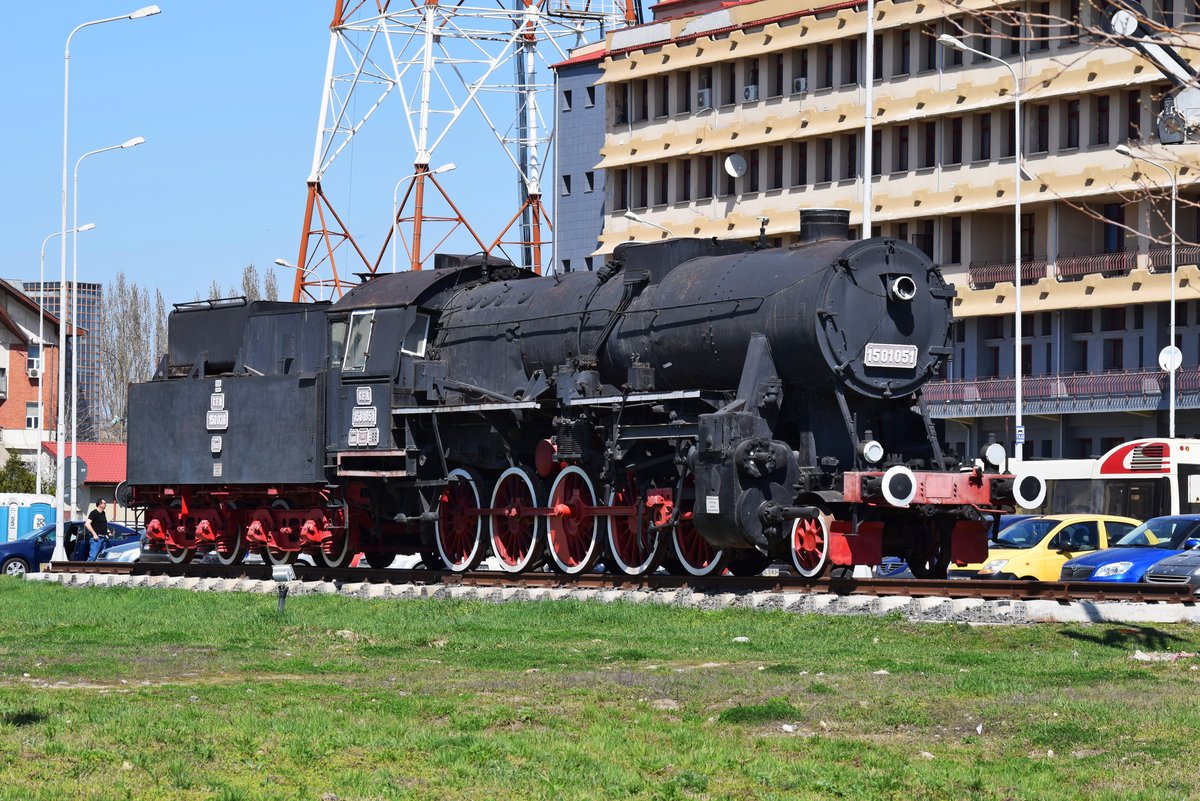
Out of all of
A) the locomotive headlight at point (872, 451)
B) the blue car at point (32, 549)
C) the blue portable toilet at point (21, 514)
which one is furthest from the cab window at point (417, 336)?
the blue portable toilet at point (21, 514)

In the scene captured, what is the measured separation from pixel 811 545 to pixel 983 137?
41.6 metres

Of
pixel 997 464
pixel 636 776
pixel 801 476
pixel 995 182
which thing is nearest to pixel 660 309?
pixel 801 476

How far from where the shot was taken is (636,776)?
10789mm

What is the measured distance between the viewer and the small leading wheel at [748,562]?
24.6 meters

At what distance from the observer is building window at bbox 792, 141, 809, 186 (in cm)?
6619

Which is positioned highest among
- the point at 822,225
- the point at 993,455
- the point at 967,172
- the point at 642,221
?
the point at 967,172

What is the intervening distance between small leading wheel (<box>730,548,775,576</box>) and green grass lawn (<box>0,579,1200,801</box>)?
4.14 meters

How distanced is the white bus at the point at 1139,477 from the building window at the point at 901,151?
566 inches

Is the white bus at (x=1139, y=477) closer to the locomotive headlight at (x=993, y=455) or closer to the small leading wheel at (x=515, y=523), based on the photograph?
the small leading wheel at (x=515, y=523)

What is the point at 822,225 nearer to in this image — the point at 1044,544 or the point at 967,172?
the point at 1044,544

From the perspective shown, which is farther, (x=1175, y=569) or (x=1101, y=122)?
(x=1101, y=122)

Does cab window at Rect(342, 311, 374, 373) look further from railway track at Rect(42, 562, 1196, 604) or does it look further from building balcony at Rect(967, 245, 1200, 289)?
building balcony at Rect(967, 245, 1200, 289)

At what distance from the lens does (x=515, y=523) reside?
86.5ft

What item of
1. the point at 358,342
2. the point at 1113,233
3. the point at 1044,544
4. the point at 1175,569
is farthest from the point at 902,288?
the point at 1113,233
